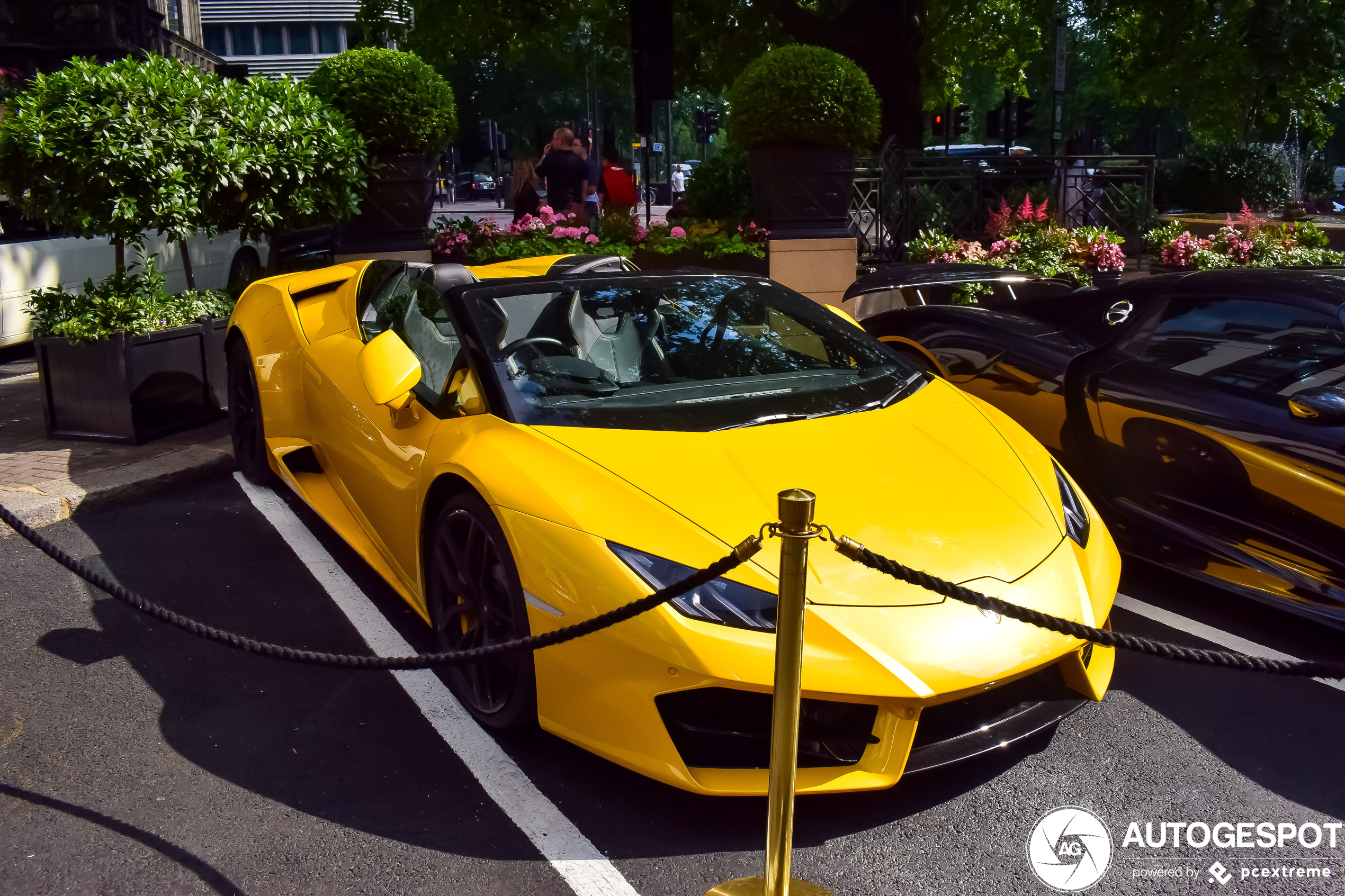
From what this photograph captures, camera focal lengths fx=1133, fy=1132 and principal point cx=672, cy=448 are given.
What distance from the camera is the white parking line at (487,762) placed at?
2.71m

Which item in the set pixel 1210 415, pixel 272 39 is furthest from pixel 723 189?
pixel 272 39

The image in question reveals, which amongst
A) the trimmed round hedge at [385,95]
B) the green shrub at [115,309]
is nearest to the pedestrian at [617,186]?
the trimmed round hedge at [385,95]

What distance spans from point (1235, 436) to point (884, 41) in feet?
40.0

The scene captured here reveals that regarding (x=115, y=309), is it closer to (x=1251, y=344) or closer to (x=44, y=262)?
(x=44, y=262)

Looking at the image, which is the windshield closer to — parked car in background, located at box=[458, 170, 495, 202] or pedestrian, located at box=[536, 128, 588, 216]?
pedestrian, located at box=[536, 128, 588, 216]

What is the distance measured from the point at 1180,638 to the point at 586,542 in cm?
234

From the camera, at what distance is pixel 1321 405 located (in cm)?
372

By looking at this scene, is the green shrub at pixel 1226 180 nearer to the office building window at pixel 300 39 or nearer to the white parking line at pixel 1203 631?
the white parking line at pixel 1203 631

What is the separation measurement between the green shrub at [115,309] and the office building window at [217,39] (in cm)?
8145

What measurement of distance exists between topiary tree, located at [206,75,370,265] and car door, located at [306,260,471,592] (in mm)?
2537

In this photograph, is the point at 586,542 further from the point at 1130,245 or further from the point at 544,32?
the point at 544,32

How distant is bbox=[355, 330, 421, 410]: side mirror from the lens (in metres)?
3.62

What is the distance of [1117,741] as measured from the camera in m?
3.28

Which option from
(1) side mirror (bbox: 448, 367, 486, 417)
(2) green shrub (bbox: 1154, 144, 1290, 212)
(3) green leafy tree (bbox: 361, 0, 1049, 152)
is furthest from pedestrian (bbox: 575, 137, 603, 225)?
(2) green shrub (bbox: 1154, 144, 1290, 212)
